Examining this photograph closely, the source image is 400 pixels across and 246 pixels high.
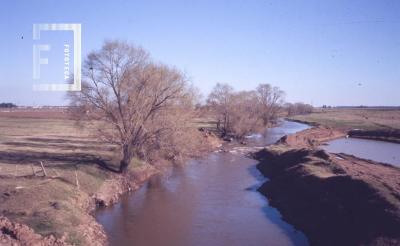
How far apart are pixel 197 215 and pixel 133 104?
400 inches

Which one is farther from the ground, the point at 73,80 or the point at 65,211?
the point at 73,80

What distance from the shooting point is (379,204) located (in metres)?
18.4

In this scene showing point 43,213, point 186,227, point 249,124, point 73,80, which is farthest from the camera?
point 249,124

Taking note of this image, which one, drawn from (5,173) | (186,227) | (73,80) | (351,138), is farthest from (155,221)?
(351,138)

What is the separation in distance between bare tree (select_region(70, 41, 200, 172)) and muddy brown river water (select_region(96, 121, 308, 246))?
3.48 meters

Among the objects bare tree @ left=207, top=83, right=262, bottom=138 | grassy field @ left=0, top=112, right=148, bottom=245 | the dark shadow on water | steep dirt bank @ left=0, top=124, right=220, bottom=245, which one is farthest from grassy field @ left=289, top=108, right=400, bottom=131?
grassy field @ left=0, top=112, right=148, bottom=245

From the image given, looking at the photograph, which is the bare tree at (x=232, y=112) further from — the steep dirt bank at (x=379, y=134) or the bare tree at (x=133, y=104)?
the bare tree at (x=133, y=104)

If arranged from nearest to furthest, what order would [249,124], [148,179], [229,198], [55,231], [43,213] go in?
[55,231]
[43,213]
[229,198]
[148,179]
[249,124]

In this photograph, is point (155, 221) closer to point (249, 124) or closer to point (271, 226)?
point (271, 226)

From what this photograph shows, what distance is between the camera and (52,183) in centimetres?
2242

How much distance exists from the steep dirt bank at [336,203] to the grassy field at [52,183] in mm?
11084

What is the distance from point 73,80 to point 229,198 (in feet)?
45.1

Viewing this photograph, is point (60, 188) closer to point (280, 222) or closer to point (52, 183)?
point (52, 183)

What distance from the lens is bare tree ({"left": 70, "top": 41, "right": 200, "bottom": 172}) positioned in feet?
92.9
